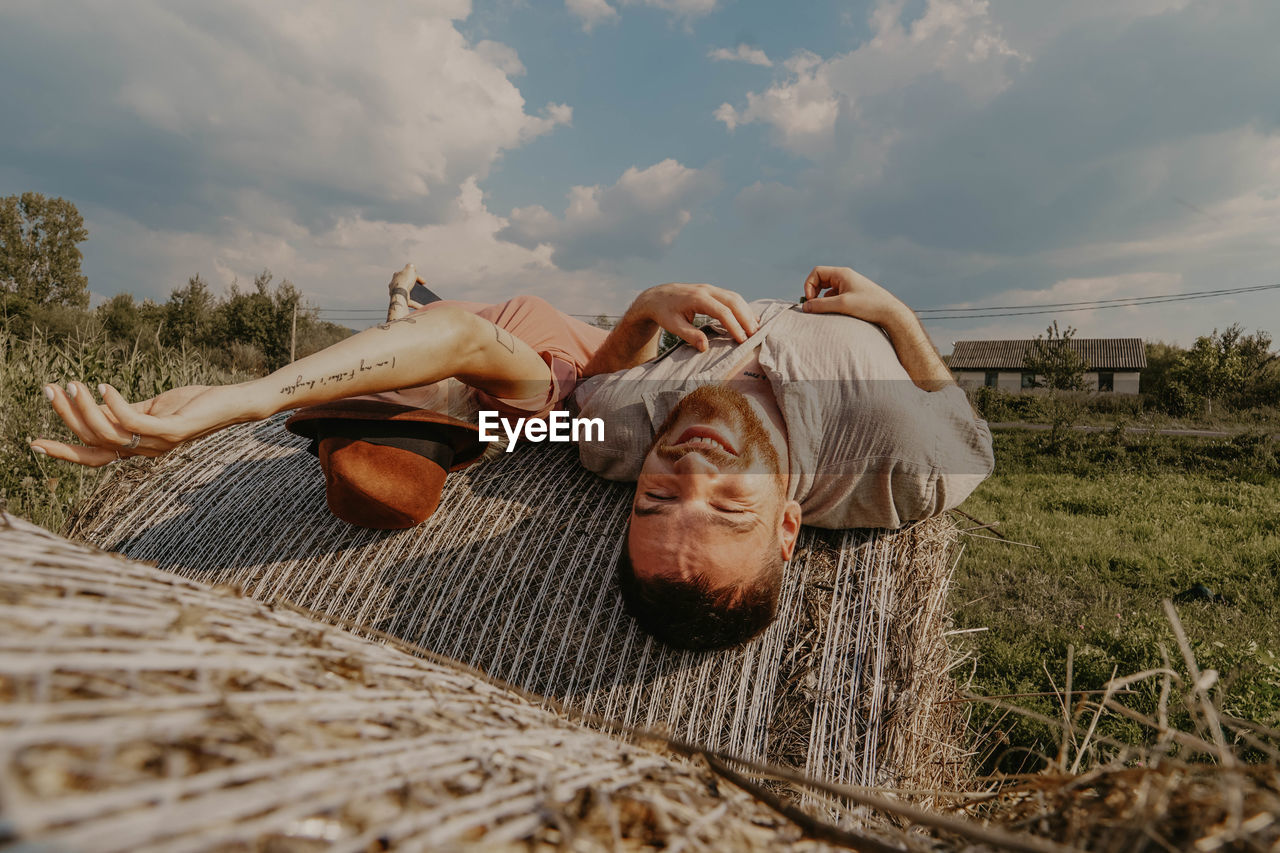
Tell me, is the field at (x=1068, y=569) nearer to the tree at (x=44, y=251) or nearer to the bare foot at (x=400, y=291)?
the bare foot at (x=400, y=291)

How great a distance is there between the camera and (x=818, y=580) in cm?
229

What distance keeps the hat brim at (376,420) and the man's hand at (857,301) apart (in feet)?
5.37

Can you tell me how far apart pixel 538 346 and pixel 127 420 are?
1778 millimetres

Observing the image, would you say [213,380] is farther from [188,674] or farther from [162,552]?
[188,674]

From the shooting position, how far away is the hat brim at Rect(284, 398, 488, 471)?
2.33m

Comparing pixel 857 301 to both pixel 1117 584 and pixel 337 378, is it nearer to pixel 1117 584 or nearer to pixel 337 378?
pixel 337 378

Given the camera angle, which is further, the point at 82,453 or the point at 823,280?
the point at 823,280

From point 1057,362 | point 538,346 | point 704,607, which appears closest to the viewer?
point 704,607

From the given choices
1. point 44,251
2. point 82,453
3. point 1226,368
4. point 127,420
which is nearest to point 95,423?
point 127,420

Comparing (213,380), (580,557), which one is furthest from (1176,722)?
(213,380)

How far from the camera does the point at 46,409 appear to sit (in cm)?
410

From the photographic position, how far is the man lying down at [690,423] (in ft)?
6.51

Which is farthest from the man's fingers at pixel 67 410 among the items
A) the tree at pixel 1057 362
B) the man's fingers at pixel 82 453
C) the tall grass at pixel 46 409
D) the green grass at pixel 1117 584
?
the tree at pixel 1057 362

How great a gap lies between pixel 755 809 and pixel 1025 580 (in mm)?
4992
